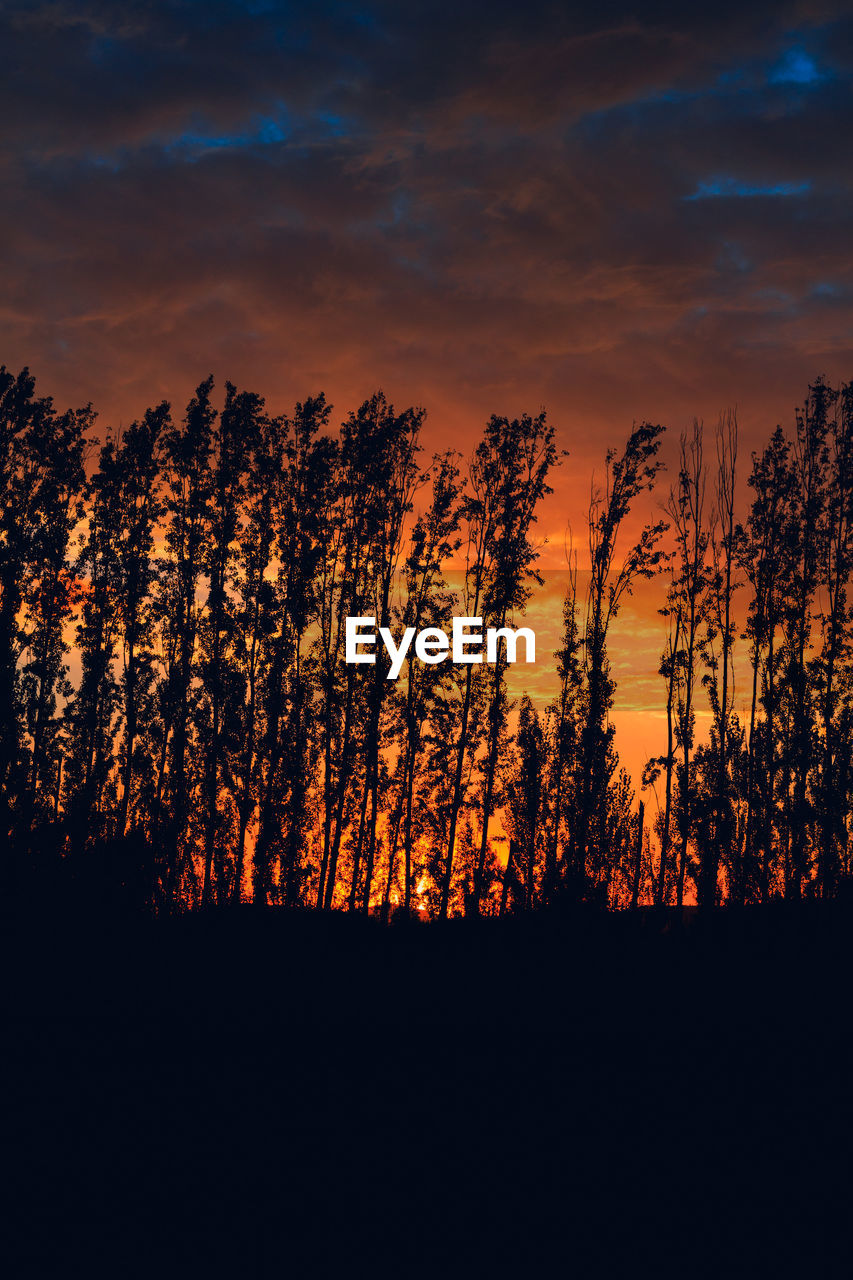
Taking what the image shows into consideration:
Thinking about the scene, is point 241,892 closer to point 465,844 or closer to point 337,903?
point 337,903

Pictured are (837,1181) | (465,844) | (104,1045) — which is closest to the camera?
(837,1181)

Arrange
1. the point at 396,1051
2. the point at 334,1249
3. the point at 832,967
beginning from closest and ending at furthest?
the point at 334,1249 < the point at 396,1051 < the point at 832,967

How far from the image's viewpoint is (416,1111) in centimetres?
1193

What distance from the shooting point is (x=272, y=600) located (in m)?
52.0

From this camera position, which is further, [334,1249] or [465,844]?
[465,844]

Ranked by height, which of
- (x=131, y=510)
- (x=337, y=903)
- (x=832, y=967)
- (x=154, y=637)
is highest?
(x=131, y=510)

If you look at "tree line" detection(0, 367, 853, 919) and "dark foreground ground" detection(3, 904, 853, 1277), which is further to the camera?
"tree line" detection(0, 367, 853, 919)

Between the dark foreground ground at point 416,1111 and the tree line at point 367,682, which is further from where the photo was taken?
the tree line at point 367,682

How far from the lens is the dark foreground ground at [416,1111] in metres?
9.20

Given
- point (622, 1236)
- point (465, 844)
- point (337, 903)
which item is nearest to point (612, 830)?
point (465, 844)

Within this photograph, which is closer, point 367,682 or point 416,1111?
point 416,1111

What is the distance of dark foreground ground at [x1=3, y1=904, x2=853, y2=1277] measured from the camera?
9.20 metres

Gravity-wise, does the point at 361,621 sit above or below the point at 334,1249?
above

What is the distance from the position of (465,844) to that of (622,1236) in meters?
41.4
